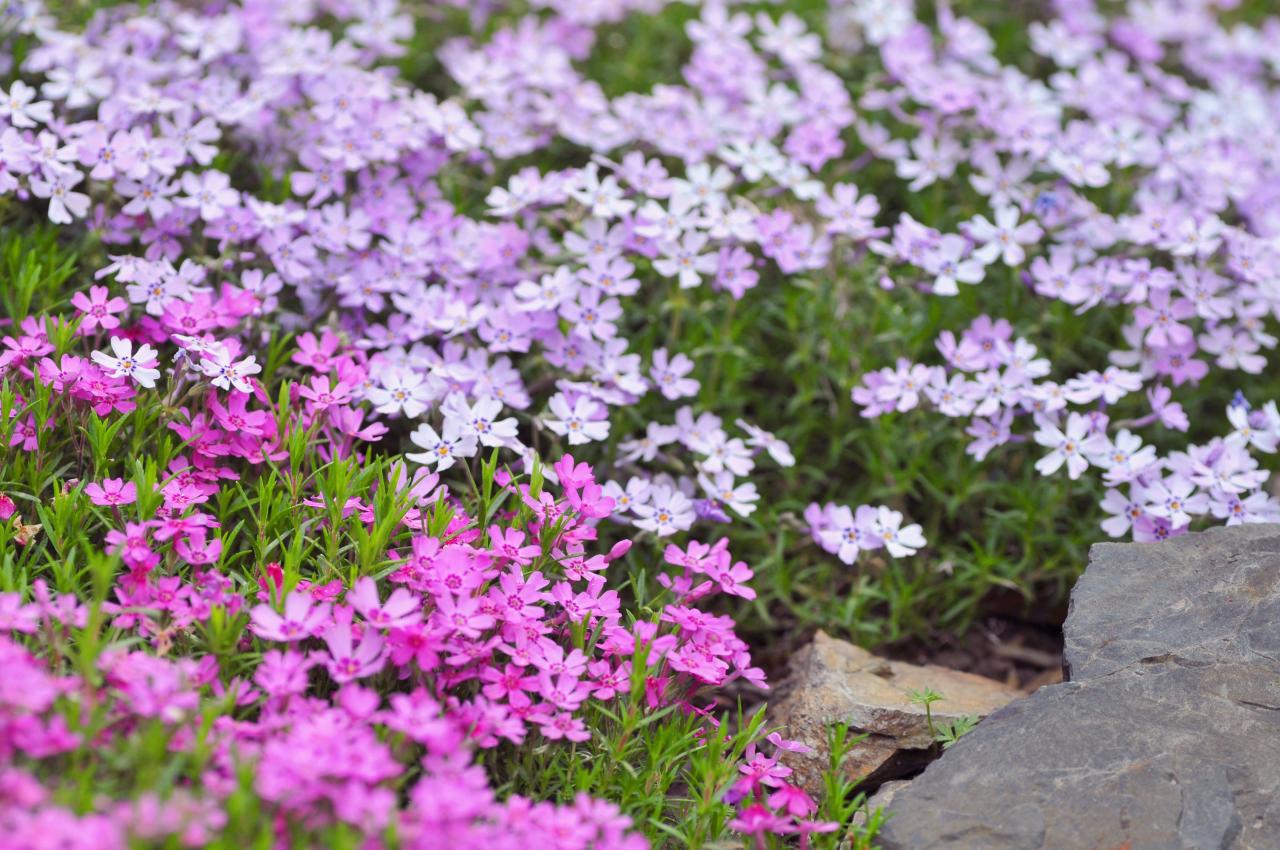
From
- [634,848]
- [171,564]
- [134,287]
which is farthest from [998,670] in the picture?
[134,287]

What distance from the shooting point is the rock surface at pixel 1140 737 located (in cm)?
263

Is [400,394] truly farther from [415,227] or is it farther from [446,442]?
[415,227]

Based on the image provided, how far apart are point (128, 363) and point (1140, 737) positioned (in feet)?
8.33

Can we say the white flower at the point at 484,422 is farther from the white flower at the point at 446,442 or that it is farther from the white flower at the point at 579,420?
the white flower at the point at 579,420

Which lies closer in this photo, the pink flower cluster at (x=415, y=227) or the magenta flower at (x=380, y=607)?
the magenta flower at (x=380, y=607)

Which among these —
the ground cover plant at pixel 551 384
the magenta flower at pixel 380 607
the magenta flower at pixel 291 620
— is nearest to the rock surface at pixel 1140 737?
the ground cover plant at pixel 551 384

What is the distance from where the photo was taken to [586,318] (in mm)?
3820

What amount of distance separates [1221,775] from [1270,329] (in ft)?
7.64

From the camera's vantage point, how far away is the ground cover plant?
8.42 feet

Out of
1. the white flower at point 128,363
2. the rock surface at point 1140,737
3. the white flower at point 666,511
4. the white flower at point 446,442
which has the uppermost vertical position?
the white flower at point 128,363

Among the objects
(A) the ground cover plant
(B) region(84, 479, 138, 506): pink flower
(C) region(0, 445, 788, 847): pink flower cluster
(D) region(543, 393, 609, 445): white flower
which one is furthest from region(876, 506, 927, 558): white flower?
(B) region(84, 479, 138, 506): pink flower

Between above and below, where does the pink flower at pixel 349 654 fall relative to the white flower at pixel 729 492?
above

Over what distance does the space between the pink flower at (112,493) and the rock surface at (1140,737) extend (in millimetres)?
1860

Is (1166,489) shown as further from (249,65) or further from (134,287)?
(249,65)
